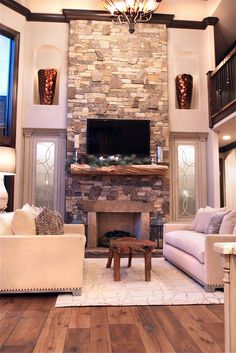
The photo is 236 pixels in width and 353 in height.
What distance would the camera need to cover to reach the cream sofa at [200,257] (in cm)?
330

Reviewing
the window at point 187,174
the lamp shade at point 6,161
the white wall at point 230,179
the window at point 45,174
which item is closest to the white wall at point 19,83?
the window at point 45,174

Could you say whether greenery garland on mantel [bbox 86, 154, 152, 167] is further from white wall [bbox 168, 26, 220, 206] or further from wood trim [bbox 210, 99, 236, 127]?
wood trim [bbox 210, 99, 236, 127]

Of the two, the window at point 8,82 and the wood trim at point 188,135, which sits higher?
the window at point 8,82

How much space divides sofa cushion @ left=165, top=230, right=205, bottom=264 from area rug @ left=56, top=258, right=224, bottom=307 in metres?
0.35

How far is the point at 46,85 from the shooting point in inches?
272

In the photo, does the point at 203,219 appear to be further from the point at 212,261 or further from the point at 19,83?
the point at 19,83

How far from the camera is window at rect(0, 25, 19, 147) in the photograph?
6.36 meters

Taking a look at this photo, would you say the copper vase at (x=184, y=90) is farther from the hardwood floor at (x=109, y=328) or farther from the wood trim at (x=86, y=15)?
the hardwood floor at (x=109, y=328)

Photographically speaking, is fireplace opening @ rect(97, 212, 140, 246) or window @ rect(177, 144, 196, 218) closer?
fireplace opening @ rect(97, 212, 140, 246)

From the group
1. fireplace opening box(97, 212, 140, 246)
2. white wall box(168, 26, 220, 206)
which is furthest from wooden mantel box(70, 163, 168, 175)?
white wall box(168, 26, 220, 206)

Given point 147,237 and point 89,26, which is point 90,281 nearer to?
point 147,237

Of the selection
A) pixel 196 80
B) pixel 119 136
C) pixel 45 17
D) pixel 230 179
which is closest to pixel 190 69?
pixel 196 80

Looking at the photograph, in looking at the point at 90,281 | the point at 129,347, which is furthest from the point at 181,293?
the point at 129,347

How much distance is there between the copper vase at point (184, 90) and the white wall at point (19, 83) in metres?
3.57
